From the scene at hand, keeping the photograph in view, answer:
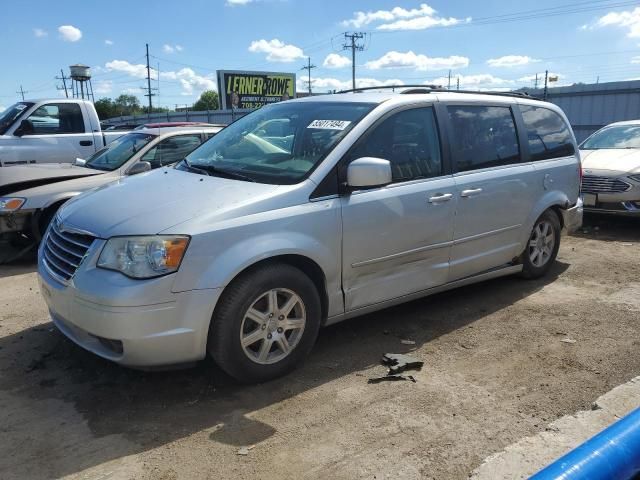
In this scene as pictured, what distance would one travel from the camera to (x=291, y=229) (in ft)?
11.2

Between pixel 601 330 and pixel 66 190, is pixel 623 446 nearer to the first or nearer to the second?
pixel 601 330

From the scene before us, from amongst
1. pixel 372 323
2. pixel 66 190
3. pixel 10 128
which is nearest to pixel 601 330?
pixel 372 323

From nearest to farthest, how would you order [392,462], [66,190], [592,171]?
[392,462] < [66,190] < [592,171]

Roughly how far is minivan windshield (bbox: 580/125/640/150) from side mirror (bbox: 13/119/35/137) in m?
9.39

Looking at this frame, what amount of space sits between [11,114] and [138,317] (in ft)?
26.6

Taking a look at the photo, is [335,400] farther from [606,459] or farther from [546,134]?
[546,134]

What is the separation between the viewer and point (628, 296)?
209 inches

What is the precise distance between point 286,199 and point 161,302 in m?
0.98

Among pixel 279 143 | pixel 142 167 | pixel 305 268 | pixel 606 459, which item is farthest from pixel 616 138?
pixel 606 459

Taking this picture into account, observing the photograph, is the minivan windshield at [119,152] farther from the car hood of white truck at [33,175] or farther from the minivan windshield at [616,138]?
the minivan windshield at [616,138]

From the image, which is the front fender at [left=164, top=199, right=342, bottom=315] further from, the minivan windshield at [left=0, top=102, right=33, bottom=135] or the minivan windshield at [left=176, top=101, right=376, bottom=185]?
the minivan windshield at [left=0, top=102, right=33, bottom=135]

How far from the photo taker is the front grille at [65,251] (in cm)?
328

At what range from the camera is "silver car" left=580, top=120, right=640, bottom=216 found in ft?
25.9

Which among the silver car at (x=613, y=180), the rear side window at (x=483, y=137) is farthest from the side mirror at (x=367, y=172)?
the silver car at (x=613, y=180)
